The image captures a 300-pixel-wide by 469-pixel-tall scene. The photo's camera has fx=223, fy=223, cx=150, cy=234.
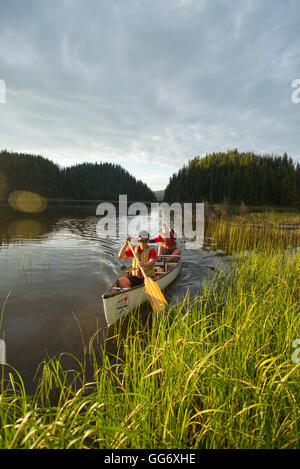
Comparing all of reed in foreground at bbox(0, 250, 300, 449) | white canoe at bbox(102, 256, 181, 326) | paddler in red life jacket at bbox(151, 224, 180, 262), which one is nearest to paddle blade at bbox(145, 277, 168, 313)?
white canoe at bbox(102, 256, 181, 326)

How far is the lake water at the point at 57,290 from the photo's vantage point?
5262 millimetres

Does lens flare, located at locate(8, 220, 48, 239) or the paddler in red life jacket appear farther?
lens flare, located at locate(8, 220, 48, 239)

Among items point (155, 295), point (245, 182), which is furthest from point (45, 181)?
point (155, 295)

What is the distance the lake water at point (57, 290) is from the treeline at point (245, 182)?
184 ft

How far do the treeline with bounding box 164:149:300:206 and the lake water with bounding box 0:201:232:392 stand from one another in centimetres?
5613

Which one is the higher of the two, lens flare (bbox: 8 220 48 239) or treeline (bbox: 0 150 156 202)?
treeline (bbox: 0 150 156 202)

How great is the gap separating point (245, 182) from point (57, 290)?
80.0 m

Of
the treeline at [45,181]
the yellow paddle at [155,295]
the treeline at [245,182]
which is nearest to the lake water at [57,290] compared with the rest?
the yellow paddle at [155,295]

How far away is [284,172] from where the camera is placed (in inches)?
3056

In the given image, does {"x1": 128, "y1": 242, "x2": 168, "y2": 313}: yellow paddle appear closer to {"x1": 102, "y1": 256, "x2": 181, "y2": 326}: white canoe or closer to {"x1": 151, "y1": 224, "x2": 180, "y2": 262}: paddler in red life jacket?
{"x1": 102, "y1": 256, "x2": 181, "y2": 326}: white canoe

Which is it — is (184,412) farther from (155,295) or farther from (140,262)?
(140,262)

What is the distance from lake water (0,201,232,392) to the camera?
5262 millimetres

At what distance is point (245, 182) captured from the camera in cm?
7694

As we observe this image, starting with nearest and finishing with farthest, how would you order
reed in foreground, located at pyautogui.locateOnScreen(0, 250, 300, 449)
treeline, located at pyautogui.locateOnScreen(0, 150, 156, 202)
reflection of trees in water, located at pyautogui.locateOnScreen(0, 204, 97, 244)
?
reed in foreground, located at pyautogui.locateOnScreen(0, 250, 300, 449), reflection of trees in water, located at pyautogui.locateOnScreen(0, 204, 97, 244), treeline, located at pyautogui.locateOnScreen(0, 150, 156, 202)
